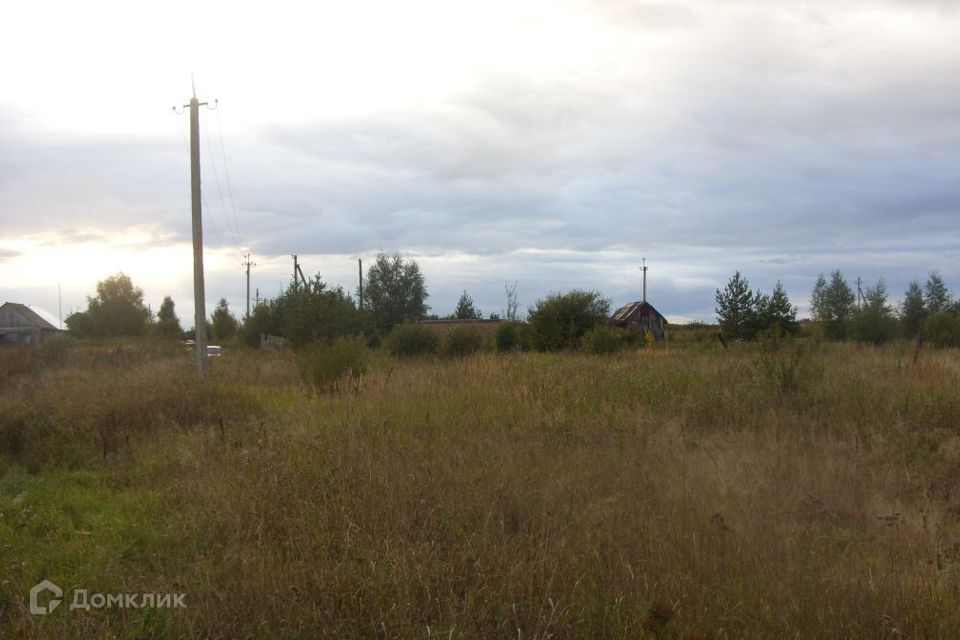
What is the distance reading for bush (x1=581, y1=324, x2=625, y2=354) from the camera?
81.6 ft

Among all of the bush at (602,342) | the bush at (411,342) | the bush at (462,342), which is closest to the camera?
the bush at (602,342)

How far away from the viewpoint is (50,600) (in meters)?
4.20

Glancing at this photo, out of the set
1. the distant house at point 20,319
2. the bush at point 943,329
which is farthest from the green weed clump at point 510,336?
the distant house at point 20,319

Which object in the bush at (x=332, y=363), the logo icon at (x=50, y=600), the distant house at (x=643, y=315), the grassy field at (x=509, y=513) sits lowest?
the logo icon at (x=50, y=600)

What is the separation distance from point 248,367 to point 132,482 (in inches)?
496

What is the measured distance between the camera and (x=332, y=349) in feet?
49.6

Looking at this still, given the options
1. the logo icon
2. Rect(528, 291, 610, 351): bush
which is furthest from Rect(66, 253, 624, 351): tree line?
the logo icon

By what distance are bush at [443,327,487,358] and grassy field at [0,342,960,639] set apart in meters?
18.9

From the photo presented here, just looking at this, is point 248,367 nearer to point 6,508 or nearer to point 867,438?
point 6,508

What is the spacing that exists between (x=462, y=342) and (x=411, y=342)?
2180 mm

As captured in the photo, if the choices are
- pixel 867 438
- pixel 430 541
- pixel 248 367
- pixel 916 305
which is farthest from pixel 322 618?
pixel 916 305

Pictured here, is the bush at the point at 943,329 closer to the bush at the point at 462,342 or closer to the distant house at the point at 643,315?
the bush at the point at 462,342

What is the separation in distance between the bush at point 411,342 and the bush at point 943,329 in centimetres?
1924

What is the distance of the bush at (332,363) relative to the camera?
560 inches
